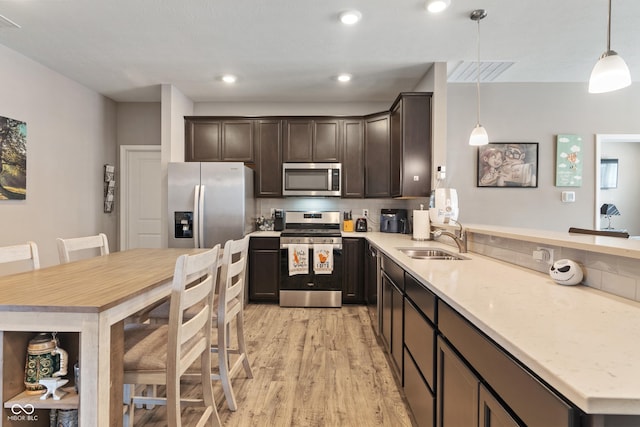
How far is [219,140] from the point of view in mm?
4375

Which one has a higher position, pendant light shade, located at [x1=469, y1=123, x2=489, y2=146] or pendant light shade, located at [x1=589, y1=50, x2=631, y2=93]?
pendant light shade, located at [x1=589, y1=50, x2=631, y2=93]

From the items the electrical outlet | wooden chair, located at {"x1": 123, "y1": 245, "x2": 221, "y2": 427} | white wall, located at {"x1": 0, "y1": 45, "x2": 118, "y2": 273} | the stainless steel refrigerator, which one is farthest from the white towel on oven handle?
white wall, located at {"x1": 0, "y1": 45, "x2": 118, "y2": 273}

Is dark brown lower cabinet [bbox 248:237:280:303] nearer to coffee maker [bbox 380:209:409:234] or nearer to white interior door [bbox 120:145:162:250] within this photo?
coffee maker [bbox 380:209:409:234]

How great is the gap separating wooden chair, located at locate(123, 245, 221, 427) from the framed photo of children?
332cm

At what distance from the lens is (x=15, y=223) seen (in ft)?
10.2

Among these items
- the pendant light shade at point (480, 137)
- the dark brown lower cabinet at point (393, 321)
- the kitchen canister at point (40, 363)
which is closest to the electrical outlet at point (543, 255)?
the dark brown lower cabinet at point (393, 321)

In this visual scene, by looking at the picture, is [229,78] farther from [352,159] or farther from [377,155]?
[377,155]

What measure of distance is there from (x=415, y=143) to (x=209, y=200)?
234 centimetres

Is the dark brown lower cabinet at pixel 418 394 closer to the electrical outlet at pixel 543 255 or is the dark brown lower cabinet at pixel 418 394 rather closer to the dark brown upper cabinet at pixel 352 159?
the electrical outlet at pixel 543 255

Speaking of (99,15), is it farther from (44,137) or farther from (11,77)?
(44,137)

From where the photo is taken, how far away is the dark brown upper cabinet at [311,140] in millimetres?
4316

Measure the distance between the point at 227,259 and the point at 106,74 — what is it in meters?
3.09

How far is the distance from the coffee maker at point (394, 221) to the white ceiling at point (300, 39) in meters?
1.56

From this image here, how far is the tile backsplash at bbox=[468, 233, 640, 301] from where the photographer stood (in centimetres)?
119
